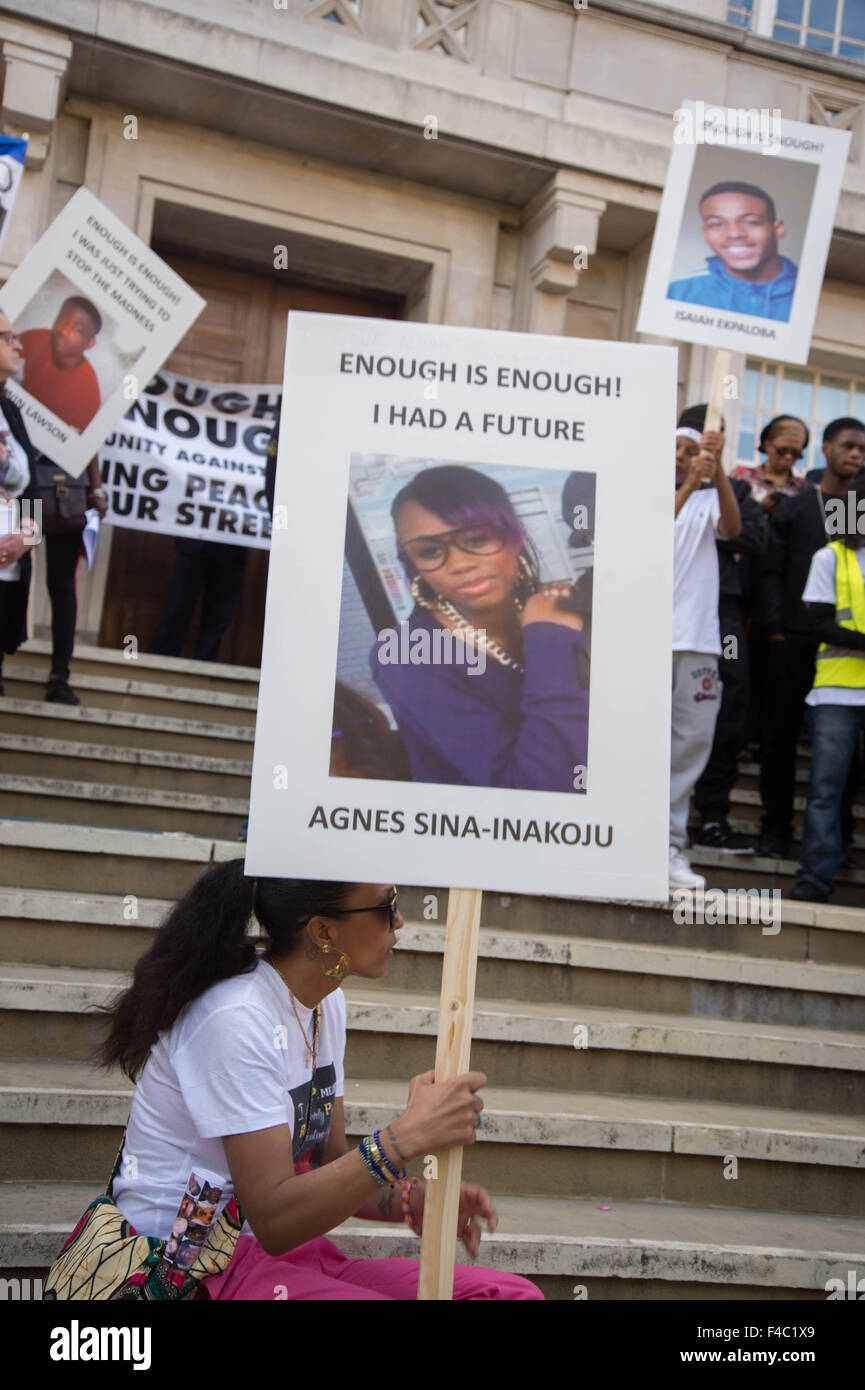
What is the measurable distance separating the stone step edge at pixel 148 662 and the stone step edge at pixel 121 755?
998mm

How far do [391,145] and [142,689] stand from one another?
416 centimetres

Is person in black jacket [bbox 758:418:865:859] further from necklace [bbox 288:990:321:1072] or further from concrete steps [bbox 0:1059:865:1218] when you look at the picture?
necklace [bbox 288:990:321:1072]

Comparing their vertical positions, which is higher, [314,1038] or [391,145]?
[391,145]

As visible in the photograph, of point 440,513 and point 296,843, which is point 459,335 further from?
point 296,843

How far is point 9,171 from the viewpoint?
216 inches

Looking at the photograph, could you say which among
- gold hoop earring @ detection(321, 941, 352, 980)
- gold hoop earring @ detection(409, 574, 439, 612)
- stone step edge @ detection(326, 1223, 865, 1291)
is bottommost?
stone step edge @ detection(326, 1223, 865, 1291)

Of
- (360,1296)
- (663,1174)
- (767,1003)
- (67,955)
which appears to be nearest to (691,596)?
(767,1003)

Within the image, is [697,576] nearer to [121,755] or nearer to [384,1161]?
[121,755]

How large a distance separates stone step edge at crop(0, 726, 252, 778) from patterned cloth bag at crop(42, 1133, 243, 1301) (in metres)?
3.59

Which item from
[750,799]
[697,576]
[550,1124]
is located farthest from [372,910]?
[750,799]

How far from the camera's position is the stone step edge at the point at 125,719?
231 inches

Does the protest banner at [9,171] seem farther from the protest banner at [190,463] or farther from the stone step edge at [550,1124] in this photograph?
the stone step edge at [550,1124]
